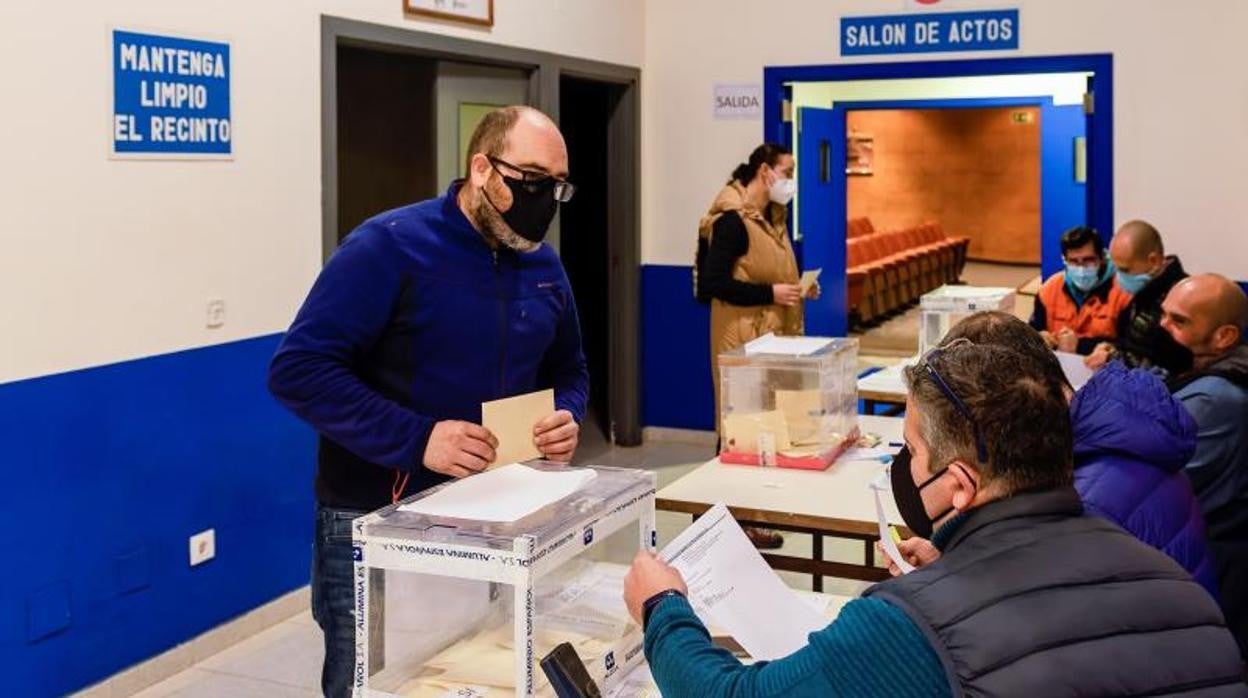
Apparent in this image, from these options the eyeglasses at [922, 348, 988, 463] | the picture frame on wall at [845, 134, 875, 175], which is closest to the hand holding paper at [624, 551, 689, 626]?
the eyeglasses at [922, 348, 988, 463]

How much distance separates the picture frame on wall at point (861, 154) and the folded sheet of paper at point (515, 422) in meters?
15.7

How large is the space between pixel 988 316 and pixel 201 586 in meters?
2.93

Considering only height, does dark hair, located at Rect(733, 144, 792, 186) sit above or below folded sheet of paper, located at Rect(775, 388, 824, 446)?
above

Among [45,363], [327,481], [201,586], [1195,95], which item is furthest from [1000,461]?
[1195,95]

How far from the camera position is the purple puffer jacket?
2203 millimetres

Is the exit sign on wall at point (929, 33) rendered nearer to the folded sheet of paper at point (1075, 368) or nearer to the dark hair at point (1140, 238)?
the dark hair at point (1140, 238)

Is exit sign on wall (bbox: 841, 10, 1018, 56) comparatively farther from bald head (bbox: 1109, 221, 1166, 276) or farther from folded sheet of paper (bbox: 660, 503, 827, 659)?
folded sheet of paper (bbox: 660, 503, 827, 659)

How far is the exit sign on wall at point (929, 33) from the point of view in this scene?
6453 mm

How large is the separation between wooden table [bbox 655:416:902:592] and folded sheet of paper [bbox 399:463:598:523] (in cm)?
111

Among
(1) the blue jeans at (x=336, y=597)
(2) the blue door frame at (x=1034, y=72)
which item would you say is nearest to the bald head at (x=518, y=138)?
(1) the blue jeans at (x=336, y=597)

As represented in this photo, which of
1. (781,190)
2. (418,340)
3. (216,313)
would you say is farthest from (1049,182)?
(418,340)

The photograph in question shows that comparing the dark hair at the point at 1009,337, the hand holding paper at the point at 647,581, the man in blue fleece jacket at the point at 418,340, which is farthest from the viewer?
the man in blue fleece jacket at the point at 418,340

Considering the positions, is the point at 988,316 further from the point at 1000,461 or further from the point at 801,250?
the point at 801,250

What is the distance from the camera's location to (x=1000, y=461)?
1500 millimetres
